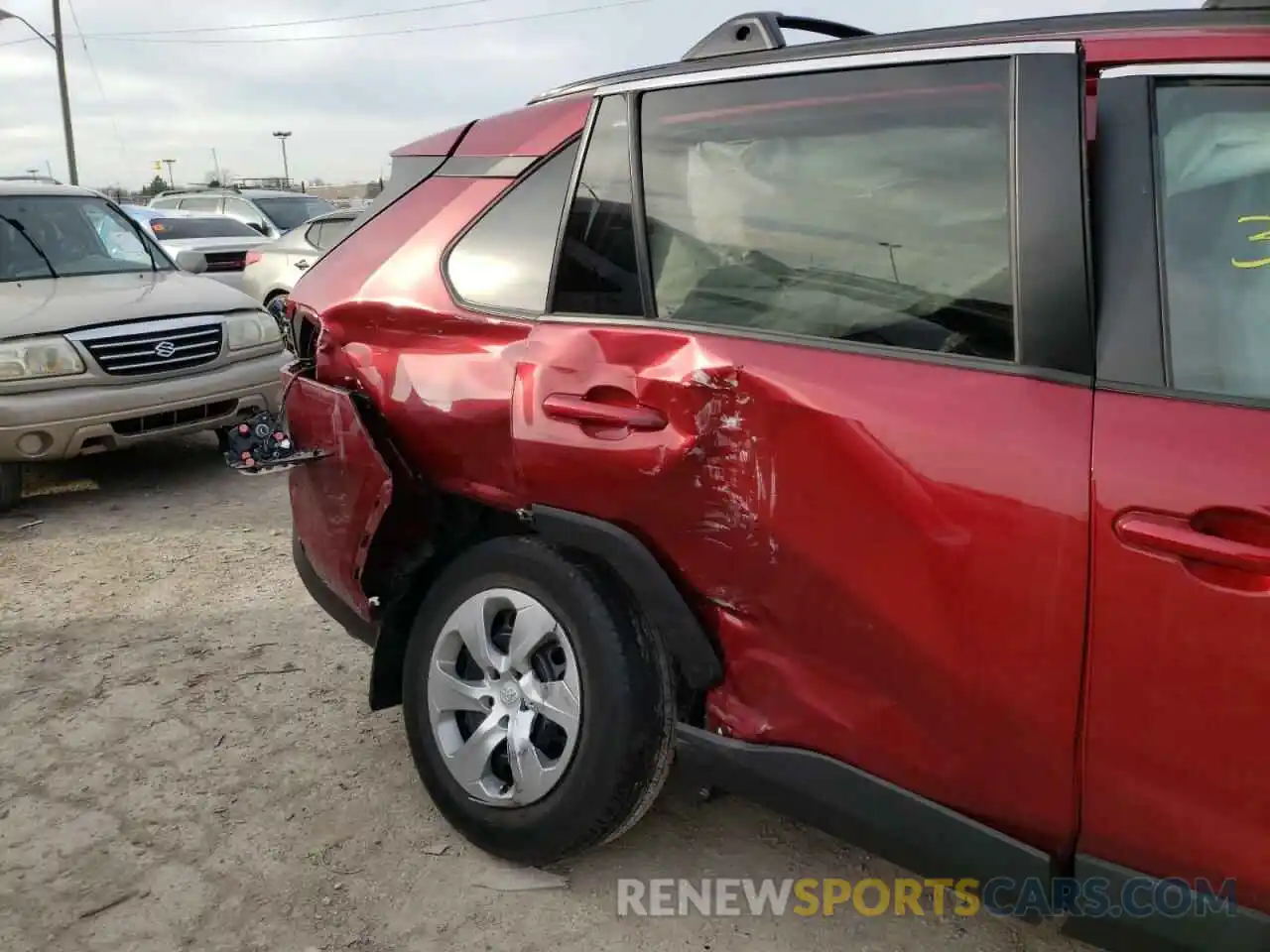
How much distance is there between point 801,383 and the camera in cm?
195

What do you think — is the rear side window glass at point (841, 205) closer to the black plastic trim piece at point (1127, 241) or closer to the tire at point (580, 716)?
the black plastic trim piece at point (1127, 241)

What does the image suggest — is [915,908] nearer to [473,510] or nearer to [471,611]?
[471,611]

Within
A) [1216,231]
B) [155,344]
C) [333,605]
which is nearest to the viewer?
[1216,231]

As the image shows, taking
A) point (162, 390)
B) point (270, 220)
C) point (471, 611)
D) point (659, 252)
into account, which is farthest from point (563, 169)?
point (270, 220)

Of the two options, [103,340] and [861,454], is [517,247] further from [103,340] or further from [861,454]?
[103,340]

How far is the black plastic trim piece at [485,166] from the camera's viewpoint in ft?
8.45

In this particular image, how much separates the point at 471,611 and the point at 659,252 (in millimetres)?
973

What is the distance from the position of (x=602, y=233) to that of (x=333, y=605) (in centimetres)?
140

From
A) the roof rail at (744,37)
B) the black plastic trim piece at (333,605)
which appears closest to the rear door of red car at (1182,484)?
the roof rail at (744,37)

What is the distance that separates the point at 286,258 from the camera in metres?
9.43

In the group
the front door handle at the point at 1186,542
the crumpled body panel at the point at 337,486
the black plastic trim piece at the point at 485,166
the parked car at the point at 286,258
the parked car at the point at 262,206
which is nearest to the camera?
the front door handle at the point at 1186,542

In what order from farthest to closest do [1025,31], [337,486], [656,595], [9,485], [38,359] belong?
[9,485] < [38,359] < [337,486] < [656,595] < [1025,31]

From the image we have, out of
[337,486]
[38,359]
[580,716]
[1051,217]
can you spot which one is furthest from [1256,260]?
[38,359]

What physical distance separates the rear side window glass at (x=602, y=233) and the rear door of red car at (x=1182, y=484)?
40.1 inches
